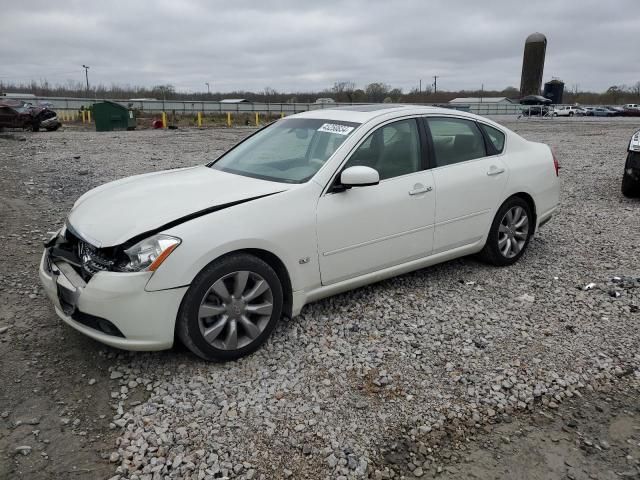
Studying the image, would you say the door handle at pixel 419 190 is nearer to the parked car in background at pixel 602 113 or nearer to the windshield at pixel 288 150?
the windshield at pixel 288 150

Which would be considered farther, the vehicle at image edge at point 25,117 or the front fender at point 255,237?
the vehicle at image edge at point 25,117

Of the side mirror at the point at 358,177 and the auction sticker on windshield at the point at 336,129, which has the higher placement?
the auction sticker on windshield at the point at 336,129

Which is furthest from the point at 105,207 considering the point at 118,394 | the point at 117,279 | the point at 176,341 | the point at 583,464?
the point at 583,464

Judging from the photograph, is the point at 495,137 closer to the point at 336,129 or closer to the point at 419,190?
the point at 419,190

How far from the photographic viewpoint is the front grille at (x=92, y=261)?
10.7ft

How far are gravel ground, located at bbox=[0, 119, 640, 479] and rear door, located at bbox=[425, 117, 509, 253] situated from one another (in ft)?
1.69

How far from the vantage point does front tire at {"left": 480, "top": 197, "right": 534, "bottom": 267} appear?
519cm

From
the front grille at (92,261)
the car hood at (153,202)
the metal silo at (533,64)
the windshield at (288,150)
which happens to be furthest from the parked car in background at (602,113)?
the front grille at (92,261)

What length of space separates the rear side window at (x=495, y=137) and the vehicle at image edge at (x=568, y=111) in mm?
53405

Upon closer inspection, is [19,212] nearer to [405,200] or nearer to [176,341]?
[176,341]

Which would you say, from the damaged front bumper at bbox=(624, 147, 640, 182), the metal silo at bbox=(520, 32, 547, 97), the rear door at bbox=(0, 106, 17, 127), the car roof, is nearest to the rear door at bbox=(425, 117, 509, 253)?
the car roof

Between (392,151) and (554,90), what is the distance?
73883 mm

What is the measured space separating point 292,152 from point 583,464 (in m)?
2.98

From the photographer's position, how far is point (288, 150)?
4.47 m
